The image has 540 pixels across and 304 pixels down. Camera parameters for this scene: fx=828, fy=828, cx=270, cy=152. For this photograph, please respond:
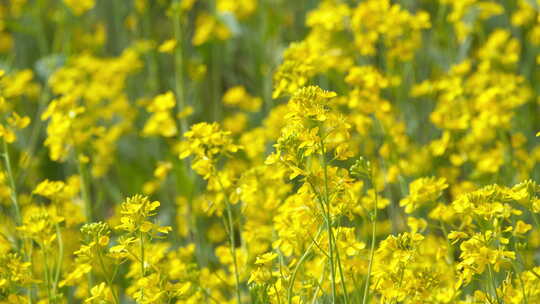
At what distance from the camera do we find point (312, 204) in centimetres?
158

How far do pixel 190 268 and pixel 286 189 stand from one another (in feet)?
1.10

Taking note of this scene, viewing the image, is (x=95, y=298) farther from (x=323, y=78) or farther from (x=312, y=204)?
(x=323, y=78)

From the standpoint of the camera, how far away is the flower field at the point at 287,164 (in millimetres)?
1535

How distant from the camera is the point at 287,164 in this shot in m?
1.51

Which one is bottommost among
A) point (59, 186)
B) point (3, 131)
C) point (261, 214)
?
point (261, 214)

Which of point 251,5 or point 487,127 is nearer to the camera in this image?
point 487,127

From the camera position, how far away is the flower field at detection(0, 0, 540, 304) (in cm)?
154

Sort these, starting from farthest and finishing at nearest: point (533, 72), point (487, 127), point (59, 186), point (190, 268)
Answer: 1. point (533, 72)
2. point (487, 127)
3. point (59, 186)
4. point (190, 268)

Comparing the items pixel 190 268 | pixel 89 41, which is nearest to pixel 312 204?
pixel 190 268

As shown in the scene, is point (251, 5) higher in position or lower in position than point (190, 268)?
higher

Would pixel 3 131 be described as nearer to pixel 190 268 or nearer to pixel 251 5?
pixel 190 268

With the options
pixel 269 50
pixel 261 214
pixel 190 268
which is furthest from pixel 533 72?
pixel 190 268

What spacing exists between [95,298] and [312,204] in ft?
1.48

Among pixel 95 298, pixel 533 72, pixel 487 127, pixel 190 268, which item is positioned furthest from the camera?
pixel 533 72
